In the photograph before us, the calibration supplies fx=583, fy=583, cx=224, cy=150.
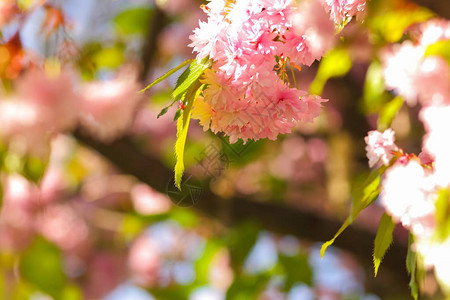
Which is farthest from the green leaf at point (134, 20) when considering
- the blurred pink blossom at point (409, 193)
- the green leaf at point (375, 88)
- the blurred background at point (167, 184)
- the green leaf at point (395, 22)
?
the blurred pink blossom at point (409, 193)

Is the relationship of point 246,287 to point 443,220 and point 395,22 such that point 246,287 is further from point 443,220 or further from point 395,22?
point 443,220

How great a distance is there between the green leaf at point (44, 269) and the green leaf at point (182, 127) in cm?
106

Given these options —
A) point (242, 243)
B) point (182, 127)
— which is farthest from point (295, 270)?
point (182, 127)

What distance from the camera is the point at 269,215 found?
1363 mm

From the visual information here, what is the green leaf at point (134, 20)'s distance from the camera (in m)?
1.60

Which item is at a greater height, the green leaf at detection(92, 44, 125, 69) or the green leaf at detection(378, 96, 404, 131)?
the green leaf at detection(378, 96, 404, 131)

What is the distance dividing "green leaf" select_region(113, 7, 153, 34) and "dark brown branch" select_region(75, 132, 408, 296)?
1.50ft

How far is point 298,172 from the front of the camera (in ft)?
7.12

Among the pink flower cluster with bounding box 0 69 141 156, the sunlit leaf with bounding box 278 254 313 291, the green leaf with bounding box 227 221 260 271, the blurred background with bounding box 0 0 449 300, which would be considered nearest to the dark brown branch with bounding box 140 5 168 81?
the blurred background with bounding box 0 0 449 300

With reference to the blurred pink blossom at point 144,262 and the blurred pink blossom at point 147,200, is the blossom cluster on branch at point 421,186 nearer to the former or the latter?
the blurred pink blossom at point 144,262

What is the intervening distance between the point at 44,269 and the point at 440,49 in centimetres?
109

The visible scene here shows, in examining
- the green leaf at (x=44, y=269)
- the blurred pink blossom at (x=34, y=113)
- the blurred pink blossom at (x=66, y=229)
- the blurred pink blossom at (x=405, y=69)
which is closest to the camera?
the blurred pink blossom at (x=405, y=69)

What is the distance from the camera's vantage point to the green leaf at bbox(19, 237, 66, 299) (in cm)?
135

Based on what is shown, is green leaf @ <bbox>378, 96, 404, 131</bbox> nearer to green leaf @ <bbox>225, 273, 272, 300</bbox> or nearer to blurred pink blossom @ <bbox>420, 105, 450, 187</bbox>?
blurred pink blossom @ <bbox>420, 105, 450, 187</bbox>
